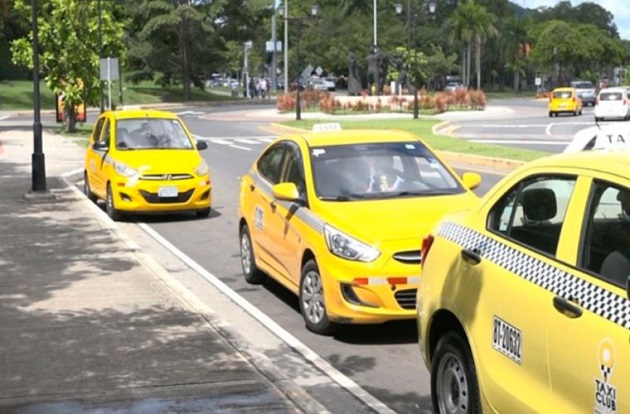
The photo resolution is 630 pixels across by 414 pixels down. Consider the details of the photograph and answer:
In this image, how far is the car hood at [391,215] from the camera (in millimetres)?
7746

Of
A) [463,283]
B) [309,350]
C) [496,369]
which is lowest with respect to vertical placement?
[309,350]

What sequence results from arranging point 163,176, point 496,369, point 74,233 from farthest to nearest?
point 163,176, point 74,233, point 496,369

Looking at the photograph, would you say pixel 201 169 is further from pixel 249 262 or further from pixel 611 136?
pixel 611 136

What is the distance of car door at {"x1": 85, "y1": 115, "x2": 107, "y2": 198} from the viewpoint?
16672 millimetres

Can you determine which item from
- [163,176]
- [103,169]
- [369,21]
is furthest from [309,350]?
[369,21]

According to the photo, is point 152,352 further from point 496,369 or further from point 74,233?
point 74,233

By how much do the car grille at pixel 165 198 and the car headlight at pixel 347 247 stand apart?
7.76 meters

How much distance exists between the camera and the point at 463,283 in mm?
5234

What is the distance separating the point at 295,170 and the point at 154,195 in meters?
6.52

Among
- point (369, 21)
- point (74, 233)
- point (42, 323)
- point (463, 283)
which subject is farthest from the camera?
point (369, 21)

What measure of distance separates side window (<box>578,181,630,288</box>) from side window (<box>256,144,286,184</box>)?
553cm

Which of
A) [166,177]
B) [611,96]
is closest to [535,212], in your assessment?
[166,177]

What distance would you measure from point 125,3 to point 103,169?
64.8 meters

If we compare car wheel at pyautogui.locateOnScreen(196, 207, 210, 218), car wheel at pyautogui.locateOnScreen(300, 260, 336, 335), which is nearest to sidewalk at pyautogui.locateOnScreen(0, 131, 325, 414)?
car wheel at pyautogui.locateOnScreen(300, 260, 336, 335)
